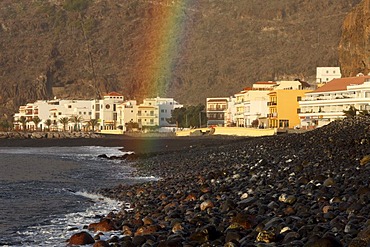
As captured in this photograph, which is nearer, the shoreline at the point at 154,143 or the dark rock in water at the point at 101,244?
the dark rock in water at the point at 101,244

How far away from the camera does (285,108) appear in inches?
2643

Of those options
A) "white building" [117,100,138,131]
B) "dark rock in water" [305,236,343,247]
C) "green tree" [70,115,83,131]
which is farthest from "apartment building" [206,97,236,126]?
"dark rock in water" [305,236,343,247]

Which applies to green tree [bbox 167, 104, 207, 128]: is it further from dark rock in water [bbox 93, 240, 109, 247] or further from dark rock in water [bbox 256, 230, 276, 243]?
dark rock in water [bbox 256, 230, 276, 243]

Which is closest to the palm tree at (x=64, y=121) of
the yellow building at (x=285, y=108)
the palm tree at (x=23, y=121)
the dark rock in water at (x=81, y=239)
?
the palm tree at (x=23, y=121)

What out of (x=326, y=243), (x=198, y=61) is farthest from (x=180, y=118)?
(x=326, y=243)

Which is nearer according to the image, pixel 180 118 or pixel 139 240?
pixel 139 240

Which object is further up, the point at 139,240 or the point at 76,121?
the point at 76,121

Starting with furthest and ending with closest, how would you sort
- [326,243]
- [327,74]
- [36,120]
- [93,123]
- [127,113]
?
1. [36,120]
2. [93,123]
3. [127,113]
4. [327,74]
5. [326,243]

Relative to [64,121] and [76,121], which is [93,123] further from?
[64,121]

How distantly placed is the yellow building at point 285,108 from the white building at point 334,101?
260 cm

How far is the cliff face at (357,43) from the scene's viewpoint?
90812mm

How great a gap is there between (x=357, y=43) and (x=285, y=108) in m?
33.4

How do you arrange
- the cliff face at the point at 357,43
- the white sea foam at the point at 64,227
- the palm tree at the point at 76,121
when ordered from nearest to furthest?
the white sea foam at the point at 64,227, the cliff face at the point at 357,43, the palm tree at the point at 76,121

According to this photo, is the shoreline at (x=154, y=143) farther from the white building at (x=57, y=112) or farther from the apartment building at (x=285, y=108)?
the white building at (x=57, y=112)
